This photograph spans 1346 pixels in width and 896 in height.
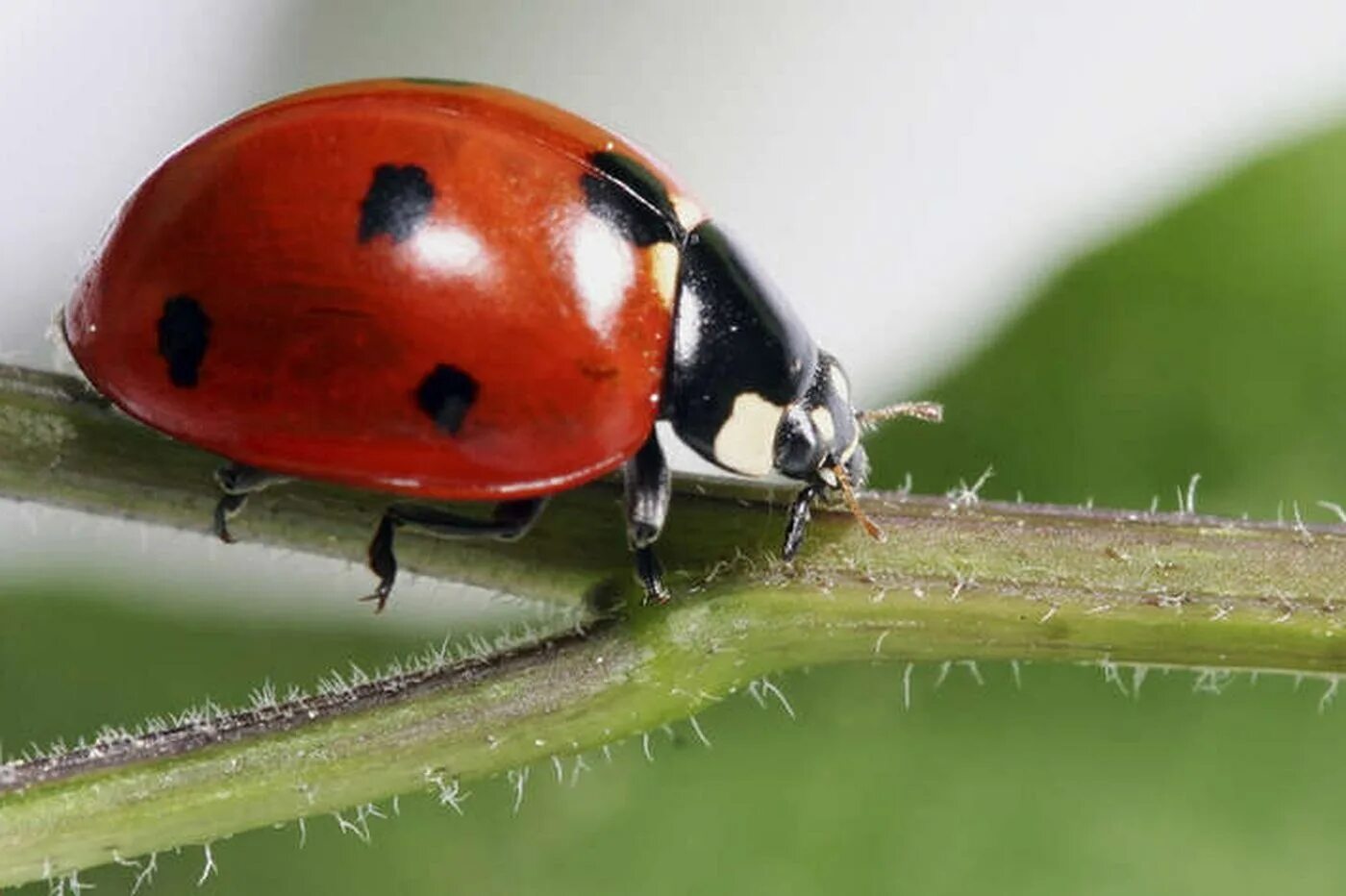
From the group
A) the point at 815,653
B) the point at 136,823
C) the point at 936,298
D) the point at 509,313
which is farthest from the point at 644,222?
the point at 936,298

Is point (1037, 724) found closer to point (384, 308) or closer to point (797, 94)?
point (384, 308)

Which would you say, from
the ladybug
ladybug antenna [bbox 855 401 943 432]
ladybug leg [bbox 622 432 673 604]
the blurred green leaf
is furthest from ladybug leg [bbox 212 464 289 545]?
the blurred green leaf

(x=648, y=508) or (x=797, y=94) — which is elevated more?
(x=797, y=94)

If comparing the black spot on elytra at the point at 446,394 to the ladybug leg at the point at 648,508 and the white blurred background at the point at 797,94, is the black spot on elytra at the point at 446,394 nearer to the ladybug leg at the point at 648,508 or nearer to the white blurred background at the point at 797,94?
the ladybug leg at the point at 648,508

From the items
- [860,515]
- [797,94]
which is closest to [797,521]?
[860,515]

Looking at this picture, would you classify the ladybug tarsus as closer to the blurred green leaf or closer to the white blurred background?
the blurred green leaf

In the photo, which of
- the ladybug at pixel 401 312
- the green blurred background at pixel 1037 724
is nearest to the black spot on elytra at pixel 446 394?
the ladybug at pixel 401 312

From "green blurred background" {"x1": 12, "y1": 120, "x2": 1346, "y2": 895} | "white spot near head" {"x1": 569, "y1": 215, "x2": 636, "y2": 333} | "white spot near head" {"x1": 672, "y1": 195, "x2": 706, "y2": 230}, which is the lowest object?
"green blurred background" {"x1": 12, "y1": 120, "x2": 1346, "y2": 895}
